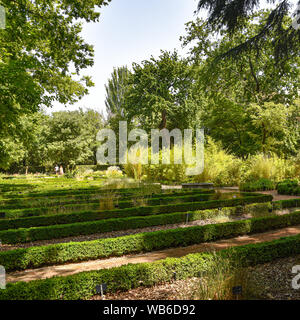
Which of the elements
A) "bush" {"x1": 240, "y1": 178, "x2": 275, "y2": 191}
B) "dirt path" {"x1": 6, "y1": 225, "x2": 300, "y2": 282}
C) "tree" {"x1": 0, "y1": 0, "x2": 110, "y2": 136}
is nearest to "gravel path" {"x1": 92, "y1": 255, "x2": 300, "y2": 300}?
"dirt path" {"x1": 6, "y1": 225, "x2": 300, "y2": 282}

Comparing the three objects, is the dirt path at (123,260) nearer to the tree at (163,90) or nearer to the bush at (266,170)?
the bush at (266,170)

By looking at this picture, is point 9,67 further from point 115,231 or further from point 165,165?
point 165,165

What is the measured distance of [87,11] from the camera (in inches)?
294

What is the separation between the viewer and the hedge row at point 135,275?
8.30 feet

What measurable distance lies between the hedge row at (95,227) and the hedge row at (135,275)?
7.33ft

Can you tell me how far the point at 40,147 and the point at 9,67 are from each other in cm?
2225

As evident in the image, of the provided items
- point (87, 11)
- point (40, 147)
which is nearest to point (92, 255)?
point (87, 11)

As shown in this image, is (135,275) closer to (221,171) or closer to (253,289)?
(253,289)

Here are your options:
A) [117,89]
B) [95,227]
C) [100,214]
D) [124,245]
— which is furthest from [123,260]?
[117,89]

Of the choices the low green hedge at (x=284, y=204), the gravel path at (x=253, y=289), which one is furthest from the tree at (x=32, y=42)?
the low green hedge at (x=284, y=204)

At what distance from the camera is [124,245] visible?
13.7 ft

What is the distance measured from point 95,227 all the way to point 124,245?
3.91 ft

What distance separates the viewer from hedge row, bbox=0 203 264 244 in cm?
462

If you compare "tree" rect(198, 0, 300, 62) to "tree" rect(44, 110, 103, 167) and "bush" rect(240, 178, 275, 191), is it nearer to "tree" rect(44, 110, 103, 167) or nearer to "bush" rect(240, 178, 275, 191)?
"bush" rect(240, 178, 275, 191)
